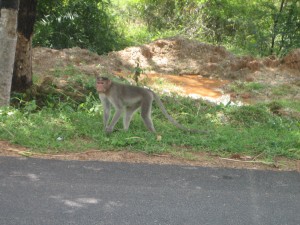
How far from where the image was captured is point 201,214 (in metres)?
5.19

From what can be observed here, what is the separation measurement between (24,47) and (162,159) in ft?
15.3

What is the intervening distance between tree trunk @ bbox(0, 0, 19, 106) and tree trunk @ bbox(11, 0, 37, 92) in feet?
4.19

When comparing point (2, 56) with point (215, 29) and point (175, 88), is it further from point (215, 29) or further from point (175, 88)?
point (215, 29)

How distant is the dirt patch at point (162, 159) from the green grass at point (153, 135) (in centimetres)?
17

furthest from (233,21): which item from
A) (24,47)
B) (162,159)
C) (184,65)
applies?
(162,159)

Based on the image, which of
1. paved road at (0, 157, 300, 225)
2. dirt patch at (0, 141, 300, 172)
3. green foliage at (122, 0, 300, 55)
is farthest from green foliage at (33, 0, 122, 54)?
paved road at (0, 157, 300, 225)

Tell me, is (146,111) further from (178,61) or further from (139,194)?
(178,61)

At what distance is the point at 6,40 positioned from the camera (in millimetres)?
8508

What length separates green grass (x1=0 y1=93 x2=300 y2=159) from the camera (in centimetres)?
741

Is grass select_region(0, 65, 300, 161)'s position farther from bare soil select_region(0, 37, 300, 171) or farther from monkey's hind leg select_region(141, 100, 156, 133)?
bare soil select_region(0, 37, 300, 171)

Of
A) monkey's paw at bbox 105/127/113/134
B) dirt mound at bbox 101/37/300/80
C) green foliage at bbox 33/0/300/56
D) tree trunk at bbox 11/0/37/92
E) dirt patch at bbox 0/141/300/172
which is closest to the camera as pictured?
dirt patch at bbox 0/141/300/172

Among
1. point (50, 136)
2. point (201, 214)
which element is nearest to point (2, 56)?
point (50, 136)

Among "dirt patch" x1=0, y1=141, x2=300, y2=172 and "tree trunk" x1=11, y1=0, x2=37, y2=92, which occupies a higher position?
"tree trunk" x1=11, y1=0, x2=37, y2=92

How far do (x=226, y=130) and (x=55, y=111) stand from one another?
3.39 m
